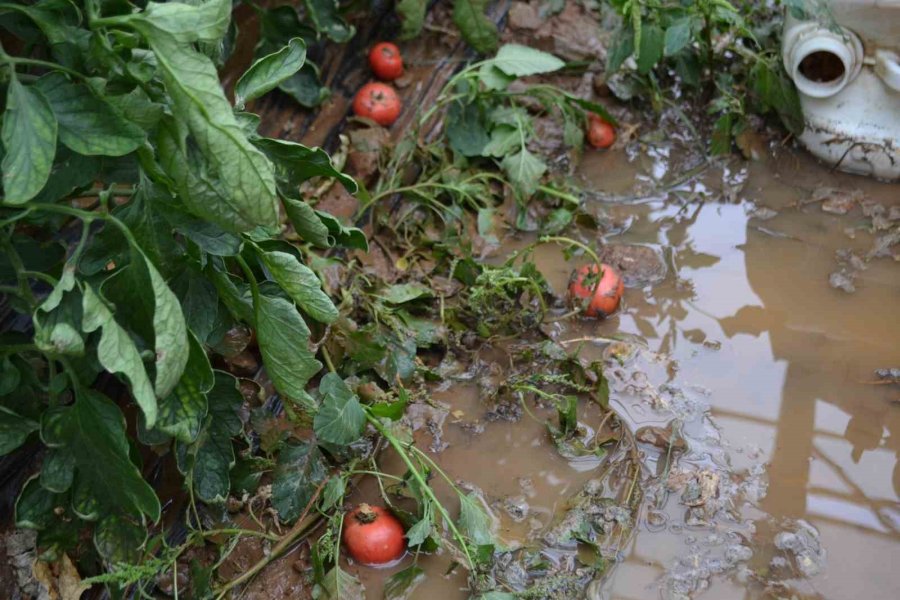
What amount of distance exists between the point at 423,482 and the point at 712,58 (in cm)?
181

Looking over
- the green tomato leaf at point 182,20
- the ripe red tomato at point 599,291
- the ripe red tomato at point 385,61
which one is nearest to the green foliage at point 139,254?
the green tomato leaf at point 182,20

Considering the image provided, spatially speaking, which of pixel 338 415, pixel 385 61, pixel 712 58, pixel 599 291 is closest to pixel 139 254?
pixel 338 415

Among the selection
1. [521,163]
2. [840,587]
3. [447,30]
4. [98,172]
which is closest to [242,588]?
[98,172]

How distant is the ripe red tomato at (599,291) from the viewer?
2463mm

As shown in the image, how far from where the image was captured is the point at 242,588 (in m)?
1.97

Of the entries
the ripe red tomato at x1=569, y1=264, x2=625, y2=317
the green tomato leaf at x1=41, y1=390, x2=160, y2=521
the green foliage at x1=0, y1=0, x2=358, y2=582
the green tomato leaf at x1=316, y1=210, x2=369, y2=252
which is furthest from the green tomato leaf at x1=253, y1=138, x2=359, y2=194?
the ripe red tomato at x1=569, y1=264, x2=625, y2=317

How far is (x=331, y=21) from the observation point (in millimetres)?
2949

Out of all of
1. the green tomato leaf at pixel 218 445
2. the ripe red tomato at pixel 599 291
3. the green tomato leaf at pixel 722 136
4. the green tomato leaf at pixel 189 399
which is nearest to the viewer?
the green tomato leaf at pixel 189 399

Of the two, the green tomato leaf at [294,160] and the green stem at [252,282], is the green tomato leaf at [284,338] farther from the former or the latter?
the green tomato leaf at [294,160]

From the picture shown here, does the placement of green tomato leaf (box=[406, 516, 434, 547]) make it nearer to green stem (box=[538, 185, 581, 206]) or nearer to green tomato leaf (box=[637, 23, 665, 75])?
green stem (box=[538, 185, 581, 206])

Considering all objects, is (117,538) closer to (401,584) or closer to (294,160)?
(401,584)

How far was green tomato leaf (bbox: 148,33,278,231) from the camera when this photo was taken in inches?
52.3

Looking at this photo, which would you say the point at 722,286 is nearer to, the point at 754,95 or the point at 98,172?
the point at 754,95

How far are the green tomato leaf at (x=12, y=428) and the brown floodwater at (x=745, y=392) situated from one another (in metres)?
0.73
